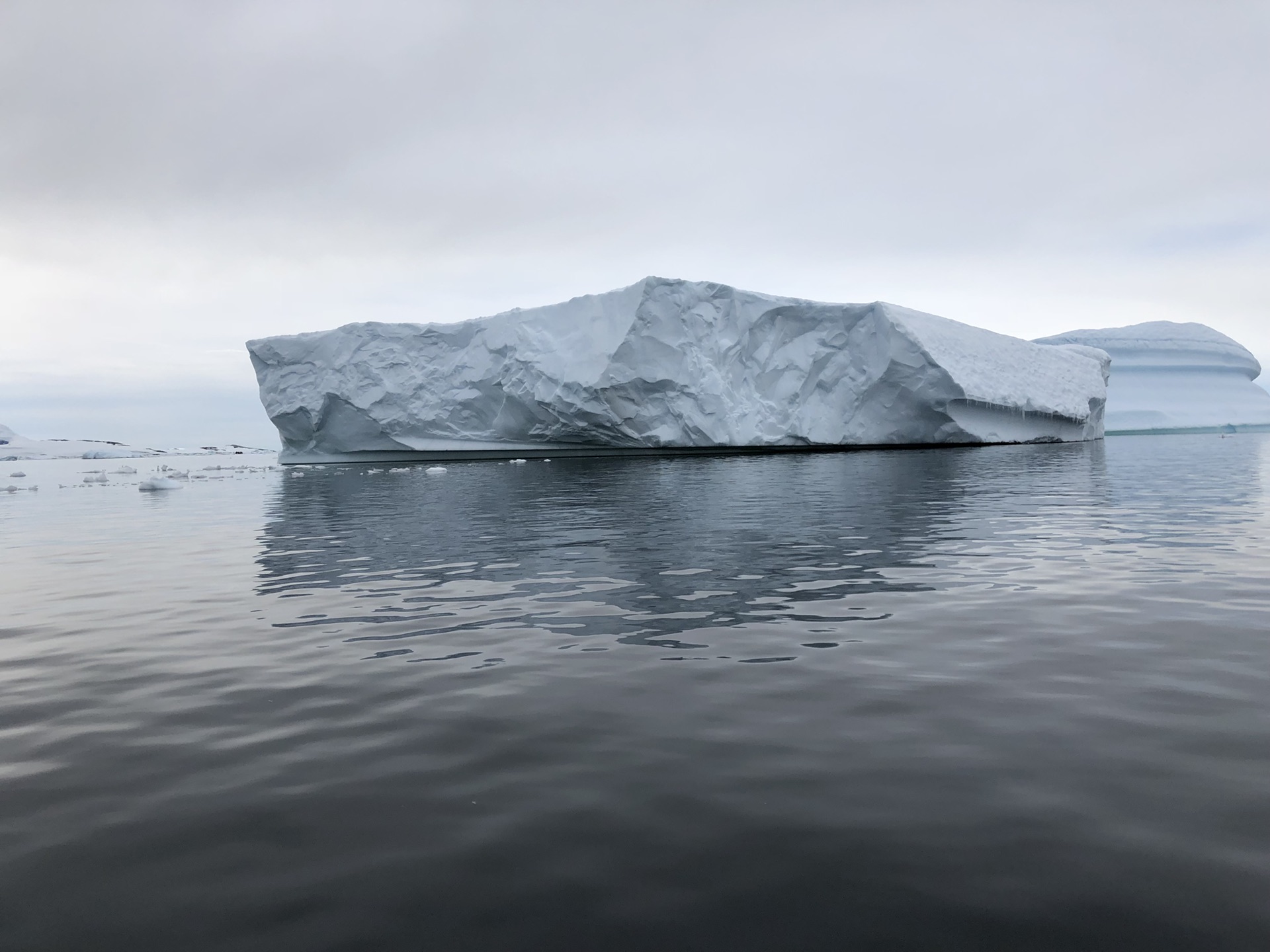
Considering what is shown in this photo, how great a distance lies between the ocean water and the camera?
2.13m

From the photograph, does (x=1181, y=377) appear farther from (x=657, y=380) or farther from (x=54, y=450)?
(x=54, y=450)

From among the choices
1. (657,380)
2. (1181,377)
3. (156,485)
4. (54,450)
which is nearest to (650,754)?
(156,485)

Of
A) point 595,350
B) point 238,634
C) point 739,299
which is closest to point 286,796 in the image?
point 238,634

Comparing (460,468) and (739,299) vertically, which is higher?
(739,299)

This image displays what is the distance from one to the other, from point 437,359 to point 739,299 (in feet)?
38.5

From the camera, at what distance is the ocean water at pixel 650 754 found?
2131 millimetres

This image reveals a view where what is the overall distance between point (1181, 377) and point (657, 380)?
48081 mm

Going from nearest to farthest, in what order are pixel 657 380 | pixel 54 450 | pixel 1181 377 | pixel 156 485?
1. pixel 156 485
2. pixel 657 380
3. pixel 1181 377
4. pixel 54 450

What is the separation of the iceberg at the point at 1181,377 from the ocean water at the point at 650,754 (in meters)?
57.9

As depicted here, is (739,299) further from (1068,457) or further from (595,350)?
(1068,457)

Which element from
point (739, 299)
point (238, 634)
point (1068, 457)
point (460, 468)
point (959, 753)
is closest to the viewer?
point (959, 753)

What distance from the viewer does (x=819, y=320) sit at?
103 feet

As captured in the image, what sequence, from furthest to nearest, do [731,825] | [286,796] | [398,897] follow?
[286,796], [731,825], [398,897]

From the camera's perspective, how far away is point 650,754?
10.3ft
